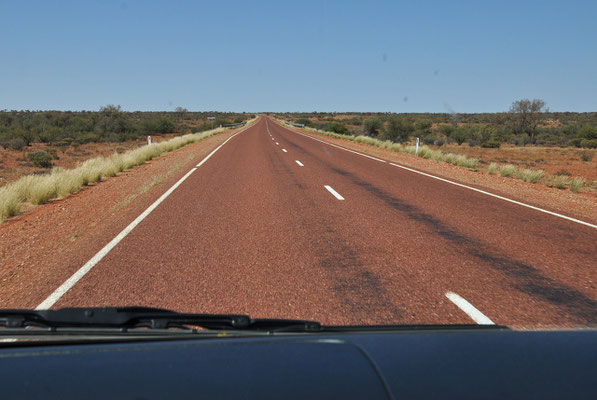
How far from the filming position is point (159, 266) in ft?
16.5

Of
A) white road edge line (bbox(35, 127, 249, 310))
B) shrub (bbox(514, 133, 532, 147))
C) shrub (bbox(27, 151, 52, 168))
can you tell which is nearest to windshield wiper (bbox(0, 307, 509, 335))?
white road edge line (bbox(35, 127, 249, 310))

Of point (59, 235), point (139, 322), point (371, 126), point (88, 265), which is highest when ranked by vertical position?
point (371, 126)

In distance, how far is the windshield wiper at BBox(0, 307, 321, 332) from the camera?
7.67 ft

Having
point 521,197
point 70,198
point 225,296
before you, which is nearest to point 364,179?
point 521,197

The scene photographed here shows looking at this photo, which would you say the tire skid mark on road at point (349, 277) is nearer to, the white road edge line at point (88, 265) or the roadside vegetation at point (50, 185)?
the white road edge line at point (88, 265)

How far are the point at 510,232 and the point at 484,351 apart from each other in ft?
18.6

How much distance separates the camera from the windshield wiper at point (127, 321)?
2.34m

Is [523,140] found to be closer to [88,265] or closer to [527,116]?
[527,116]

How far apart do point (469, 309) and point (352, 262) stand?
1.65 m

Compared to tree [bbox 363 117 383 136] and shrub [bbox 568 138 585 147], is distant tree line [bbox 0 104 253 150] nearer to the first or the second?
tree [bbox 363 117 383 136]

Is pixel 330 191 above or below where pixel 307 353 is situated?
below

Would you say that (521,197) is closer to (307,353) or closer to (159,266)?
(159,266)

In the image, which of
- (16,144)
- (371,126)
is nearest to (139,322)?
(16,144)

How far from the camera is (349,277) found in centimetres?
473
